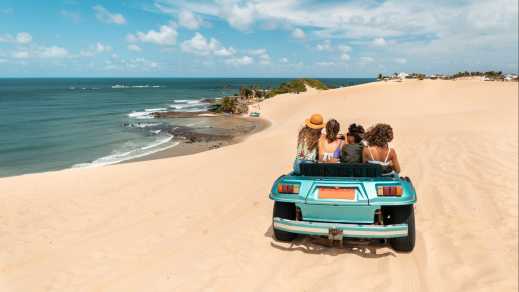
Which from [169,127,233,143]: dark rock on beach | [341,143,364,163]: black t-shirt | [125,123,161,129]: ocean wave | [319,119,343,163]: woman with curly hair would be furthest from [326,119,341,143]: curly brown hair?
[125,123,161,129]: ocean wave

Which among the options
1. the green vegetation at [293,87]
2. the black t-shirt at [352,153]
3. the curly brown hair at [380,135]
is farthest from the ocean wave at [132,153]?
the green vegetation at [293,87]

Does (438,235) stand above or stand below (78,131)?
above

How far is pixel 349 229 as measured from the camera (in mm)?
4863

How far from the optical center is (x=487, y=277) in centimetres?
482

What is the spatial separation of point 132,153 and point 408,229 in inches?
852

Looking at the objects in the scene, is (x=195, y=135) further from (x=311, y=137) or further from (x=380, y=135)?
(x=380, y=135)

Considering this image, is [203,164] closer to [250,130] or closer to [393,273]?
[393,273]

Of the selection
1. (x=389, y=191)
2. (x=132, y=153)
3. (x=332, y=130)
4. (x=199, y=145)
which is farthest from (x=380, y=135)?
(x=199, y=145)

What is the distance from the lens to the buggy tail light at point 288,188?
16.9 ft

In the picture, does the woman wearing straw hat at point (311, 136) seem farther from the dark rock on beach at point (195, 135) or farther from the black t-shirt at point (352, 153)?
the dark rock on beach at point (195, 135)

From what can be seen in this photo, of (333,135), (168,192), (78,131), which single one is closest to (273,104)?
(78,131)

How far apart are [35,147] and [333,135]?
26990mm

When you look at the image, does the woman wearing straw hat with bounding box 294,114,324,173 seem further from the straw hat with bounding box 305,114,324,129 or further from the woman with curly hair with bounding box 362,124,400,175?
the woman with curly hair with bounding box 362,124,400,175

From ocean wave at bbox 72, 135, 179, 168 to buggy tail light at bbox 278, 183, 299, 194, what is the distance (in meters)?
17.8
